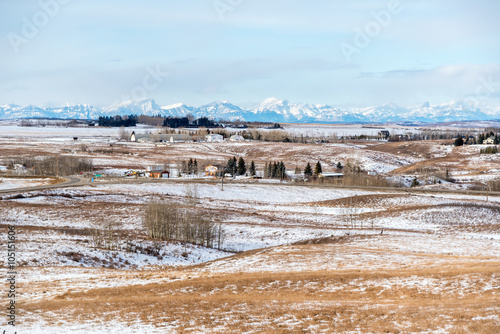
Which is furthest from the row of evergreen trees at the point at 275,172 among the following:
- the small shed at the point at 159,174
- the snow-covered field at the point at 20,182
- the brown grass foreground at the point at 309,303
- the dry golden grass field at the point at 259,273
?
the brown grass foreground at the point at 309,303

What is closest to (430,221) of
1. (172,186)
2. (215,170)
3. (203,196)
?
(203,196)

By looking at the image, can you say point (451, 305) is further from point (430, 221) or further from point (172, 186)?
point (172, 186)

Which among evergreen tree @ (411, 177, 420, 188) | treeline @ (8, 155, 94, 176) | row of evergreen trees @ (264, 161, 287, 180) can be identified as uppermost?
treeline @ (8, 155, 94, 176)

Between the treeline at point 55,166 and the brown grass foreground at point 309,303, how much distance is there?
99.3 meters

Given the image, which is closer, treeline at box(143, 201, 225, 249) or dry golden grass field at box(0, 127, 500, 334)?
dry golden grass field at box(0, 127, 500, 334)

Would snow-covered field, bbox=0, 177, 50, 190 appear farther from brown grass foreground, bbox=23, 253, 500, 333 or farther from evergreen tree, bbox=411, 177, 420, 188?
evergreen tree, bbox=411, 177, 420, 188

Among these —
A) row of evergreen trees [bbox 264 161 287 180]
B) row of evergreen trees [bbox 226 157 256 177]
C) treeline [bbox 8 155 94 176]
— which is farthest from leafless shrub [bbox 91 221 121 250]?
row of evergreen trees [bbox 264 161 287 180]

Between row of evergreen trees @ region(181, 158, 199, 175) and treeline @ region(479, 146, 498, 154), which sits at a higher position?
treeline @ region(479, 146, 498, 154)

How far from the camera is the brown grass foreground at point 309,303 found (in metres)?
18.4

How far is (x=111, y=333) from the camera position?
18094 millimetres

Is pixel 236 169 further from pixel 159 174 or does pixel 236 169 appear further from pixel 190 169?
pixel 159 174

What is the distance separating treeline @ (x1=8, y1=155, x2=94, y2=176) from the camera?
118 m

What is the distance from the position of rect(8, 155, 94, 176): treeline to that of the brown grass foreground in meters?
99.3

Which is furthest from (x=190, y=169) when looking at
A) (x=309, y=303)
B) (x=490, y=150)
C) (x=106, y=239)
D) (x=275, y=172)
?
(x=490, y=150)
